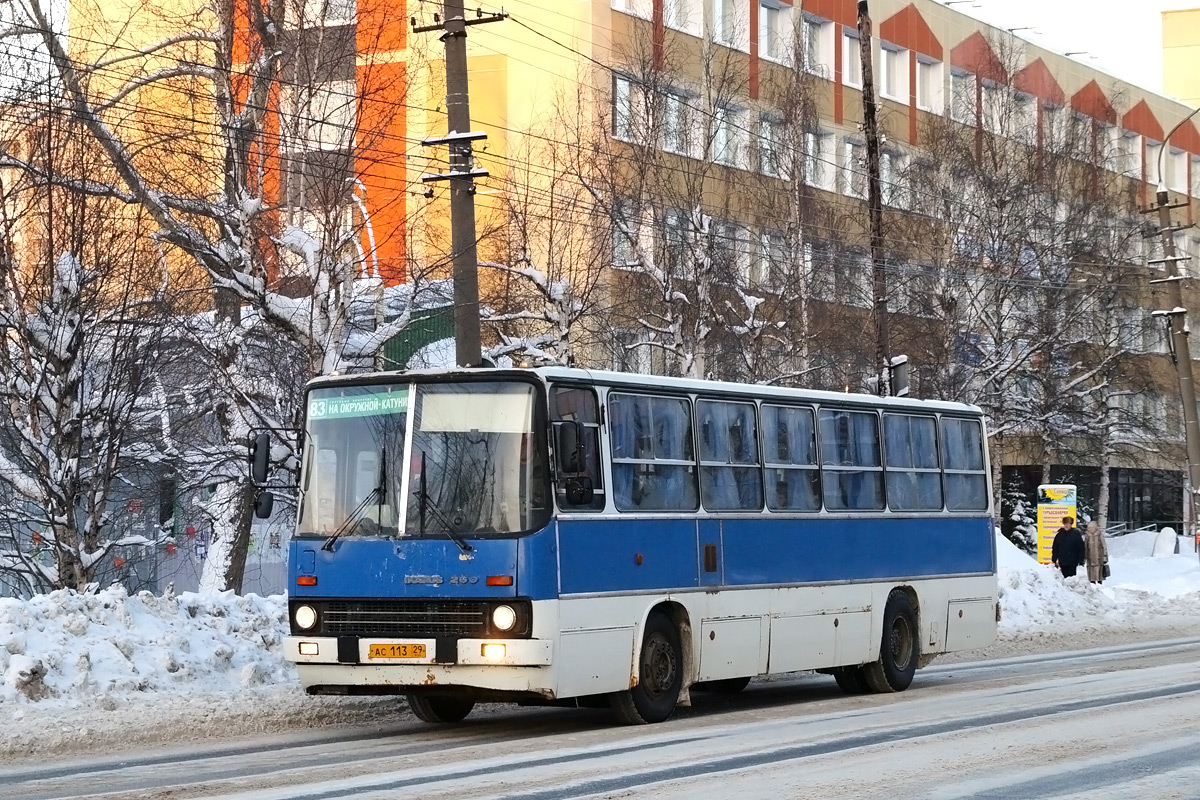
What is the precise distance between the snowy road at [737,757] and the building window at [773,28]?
113 feet

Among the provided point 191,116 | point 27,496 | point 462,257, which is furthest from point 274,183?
point 27,496

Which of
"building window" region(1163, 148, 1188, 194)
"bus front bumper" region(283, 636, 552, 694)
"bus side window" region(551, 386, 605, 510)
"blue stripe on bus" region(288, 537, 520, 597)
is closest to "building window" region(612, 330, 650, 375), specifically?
"bus side window" region(551, 386, 605, 510)

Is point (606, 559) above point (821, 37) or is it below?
below

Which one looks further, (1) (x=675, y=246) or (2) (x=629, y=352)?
(1) (x=675, y=246)

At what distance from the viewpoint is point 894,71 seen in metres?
58.0

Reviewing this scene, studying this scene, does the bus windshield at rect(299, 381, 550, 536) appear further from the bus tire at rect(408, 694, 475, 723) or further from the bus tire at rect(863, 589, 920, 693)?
the bus tire at rect(863, 589, 920, 693)

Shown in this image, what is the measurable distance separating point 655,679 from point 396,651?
228 cm

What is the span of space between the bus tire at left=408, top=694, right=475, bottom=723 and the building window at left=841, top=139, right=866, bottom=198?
33470mm

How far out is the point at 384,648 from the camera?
46.2ft

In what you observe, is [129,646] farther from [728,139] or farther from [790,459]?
[728,139]

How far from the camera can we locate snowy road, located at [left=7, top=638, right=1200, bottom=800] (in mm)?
10578

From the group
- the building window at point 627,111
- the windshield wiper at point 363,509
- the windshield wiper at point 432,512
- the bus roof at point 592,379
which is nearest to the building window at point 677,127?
the building window at point 627,111

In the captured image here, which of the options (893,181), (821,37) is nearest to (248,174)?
(893,181)

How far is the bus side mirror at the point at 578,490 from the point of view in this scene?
46.3ft
